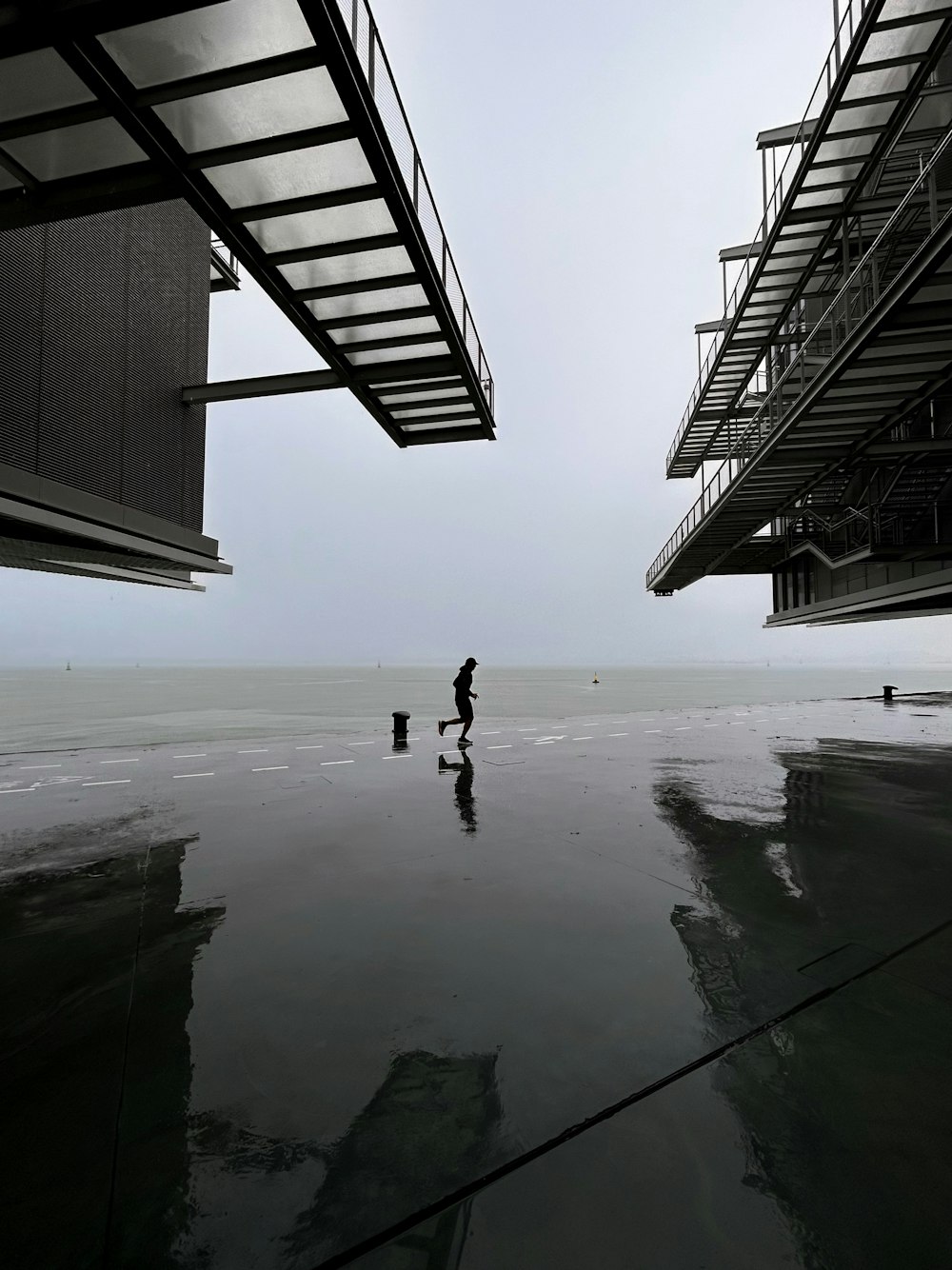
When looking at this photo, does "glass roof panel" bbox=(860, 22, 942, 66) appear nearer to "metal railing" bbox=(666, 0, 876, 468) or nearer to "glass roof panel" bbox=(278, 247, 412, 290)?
"metal railing" bbox=(666, 0, 876, 468)

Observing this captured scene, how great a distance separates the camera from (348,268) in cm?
827

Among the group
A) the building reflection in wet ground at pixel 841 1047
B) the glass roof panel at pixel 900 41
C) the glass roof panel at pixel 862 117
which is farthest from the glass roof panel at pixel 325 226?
the glass roof panel at pixel 862 117

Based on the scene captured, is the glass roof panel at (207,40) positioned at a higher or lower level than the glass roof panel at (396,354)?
lower

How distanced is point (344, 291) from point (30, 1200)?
9.26m

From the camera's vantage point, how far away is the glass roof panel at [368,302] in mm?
8797

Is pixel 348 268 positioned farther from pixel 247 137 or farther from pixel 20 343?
pixel 20 343

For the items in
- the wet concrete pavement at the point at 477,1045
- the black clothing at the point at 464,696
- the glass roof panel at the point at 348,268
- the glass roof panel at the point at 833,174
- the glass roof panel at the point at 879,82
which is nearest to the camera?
the wet concrete pavement at the point at 477,1045

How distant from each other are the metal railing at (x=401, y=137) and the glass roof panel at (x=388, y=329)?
1.49 ft

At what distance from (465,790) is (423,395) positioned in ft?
24.5

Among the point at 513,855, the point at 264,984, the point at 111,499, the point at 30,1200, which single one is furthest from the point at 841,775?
the point at 111,499

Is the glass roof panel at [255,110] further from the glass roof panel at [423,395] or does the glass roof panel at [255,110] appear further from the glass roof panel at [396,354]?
the glass roof panel at [423,395]

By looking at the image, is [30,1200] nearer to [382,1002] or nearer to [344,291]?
[382,1002]

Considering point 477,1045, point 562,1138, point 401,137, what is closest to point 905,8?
point 401,137

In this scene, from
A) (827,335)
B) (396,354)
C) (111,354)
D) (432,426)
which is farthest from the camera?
(827,335)
